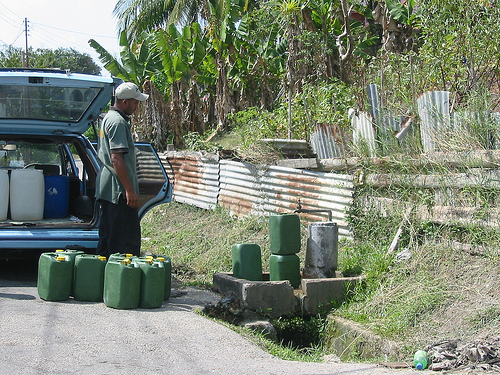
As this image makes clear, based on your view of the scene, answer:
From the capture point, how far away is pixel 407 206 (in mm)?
7020

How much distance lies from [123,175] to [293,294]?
2.26 meters

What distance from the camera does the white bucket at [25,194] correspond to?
7.31 m

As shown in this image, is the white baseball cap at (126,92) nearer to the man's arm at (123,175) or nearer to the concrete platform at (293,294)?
the man's arm at (123,175)

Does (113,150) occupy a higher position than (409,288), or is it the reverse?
(113,150)

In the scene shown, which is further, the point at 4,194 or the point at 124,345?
the point at 4,194

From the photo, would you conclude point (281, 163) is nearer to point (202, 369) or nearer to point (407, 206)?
point (407, 206)

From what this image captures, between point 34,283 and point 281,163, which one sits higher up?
point 281,163

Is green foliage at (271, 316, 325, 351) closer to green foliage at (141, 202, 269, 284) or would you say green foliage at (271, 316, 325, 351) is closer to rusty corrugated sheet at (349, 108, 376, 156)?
green foliage at (141, 202, 269, 284)

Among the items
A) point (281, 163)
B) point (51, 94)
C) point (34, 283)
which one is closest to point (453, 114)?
point (281, 163)

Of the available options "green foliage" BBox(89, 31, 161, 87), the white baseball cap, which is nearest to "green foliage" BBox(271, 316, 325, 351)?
the white baseball cap

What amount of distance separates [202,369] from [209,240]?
5313 millimetres

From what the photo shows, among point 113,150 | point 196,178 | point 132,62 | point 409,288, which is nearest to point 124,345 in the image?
point 113,150

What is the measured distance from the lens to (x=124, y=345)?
462 centimetres

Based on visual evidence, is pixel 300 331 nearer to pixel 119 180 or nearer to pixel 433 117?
pixel 119 180
